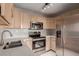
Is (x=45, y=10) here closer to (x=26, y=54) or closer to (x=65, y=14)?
(x=65, y=14)

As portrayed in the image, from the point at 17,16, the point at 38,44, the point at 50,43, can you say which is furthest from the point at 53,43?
the point at 17,16

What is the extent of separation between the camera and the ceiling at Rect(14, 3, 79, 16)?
3.76 feet

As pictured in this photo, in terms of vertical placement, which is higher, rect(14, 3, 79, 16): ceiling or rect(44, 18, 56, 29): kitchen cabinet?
rect(14, 3, 79, 16): ceiling

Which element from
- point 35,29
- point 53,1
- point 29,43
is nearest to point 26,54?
point 29,43

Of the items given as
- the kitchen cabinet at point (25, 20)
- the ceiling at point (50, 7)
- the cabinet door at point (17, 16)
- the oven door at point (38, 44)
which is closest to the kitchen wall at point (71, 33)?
the ceiling at point (50, 7)

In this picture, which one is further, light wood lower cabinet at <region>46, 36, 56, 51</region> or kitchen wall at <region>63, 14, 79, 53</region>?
light wood lower cabinet at <region>46, 36, 56, 51</region>

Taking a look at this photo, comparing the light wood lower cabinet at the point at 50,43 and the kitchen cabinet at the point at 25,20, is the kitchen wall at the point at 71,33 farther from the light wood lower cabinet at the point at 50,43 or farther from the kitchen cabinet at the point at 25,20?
the kitchen cabinet at the point at 25,20

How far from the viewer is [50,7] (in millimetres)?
1217

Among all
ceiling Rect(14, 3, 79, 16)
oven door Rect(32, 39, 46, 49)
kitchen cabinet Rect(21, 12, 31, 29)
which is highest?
ceiling Rect(14, 3, 79, 16)

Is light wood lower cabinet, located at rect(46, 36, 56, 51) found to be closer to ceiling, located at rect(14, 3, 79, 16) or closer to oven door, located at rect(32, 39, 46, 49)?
oven door, located at rect(32, 39, 46, 49)

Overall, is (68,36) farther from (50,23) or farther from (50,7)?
(50,7)

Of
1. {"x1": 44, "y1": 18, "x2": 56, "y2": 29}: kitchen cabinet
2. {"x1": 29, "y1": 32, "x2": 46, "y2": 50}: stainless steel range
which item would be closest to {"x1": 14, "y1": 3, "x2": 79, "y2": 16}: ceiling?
{"x1": 44, "y1": 18, "x2": 56, "y2": 29}: kitchen cabinet

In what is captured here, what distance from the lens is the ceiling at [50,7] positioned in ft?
3.76

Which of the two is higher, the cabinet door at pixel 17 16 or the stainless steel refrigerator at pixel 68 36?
the cabinet door at pixel 17 16
